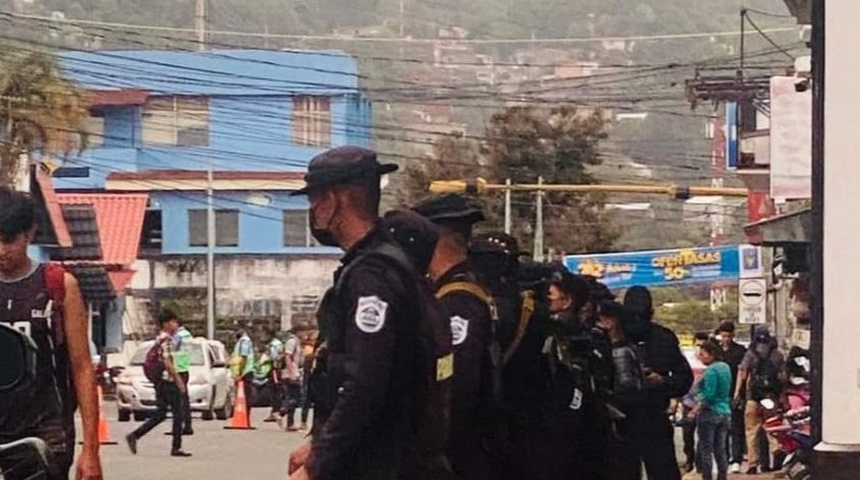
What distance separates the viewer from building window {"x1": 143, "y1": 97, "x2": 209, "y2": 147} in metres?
51.7

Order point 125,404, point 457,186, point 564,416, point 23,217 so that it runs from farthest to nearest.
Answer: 1. point 125,404
2. point 457,186
3. point 564,416
4. point 23,217

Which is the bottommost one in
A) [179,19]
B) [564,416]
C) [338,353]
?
[564,416]

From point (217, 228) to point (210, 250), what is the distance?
6.95 feet

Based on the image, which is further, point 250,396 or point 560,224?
point 560,224

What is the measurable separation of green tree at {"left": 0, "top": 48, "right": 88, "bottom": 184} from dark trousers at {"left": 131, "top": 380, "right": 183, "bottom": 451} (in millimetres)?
25792

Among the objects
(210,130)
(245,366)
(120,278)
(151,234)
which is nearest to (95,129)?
(210,130)

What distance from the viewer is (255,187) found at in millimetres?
53000

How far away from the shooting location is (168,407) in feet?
68.6

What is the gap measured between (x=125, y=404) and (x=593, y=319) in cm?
1992

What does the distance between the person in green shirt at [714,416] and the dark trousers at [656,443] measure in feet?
20.8

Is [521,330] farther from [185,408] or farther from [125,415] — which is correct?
[125,415]

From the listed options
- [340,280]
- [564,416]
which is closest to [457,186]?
[564,416]

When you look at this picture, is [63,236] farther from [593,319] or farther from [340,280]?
[340,280]

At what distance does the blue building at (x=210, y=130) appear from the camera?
50.3 metres
